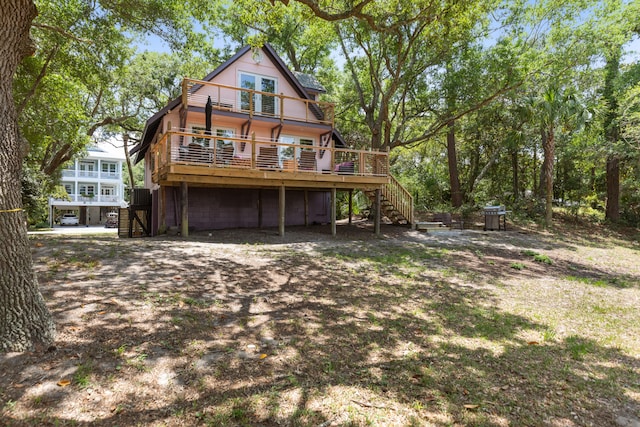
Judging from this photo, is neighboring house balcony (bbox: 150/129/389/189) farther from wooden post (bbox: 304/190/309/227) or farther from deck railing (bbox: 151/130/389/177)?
wooden post (bbox: 304/190/309/227)

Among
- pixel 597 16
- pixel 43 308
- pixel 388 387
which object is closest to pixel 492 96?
pixel 597 16

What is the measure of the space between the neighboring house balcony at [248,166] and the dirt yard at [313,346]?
366 cm

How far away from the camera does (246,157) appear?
13.2 meters

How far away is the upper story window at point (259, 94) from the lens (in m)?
16.1

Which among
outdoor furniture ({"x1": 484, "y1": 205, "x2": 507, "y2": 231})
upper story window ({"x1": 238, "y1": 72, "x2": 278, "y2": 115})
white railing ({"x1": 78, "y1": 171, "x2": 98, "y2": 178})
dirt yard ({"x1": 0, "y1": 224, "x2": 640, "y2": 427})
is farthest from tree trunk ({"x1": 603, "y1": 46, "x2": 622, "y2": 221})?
white railing ({"x1": 78, "y1": 171, "x2": 98, "y2": 178})

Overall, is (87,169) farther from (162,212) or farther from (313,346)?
(313,346)

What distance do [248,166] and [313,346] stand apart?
8.93 meters

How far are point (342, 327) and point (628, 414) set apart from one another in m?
2.94

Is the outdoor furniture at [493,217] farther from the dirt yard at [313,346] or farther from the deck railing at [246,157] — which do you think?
the dirt yard at [313,346]

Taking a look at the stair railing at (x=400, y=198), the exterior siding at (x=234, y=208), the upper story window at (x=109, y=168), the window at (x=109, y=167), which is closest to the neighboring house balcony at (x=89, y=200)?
the upper story window at (x=109, y=168)

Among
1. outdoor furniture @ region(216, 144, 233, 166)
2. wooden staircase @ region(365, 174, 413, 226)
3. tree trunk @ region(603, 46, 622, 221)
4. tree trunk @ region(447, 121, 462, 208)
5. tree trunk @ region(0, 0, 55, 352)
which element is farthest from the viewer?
tree trunk @ region(447, 121, 462, 208)

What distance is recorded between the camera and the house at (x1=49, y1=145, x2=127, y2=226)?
43.9m

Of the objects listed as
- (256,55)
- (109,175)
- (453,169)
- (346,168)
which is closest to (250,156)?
(346,168)

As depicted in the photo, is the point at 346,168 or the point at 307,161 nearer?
the point at 307,161
